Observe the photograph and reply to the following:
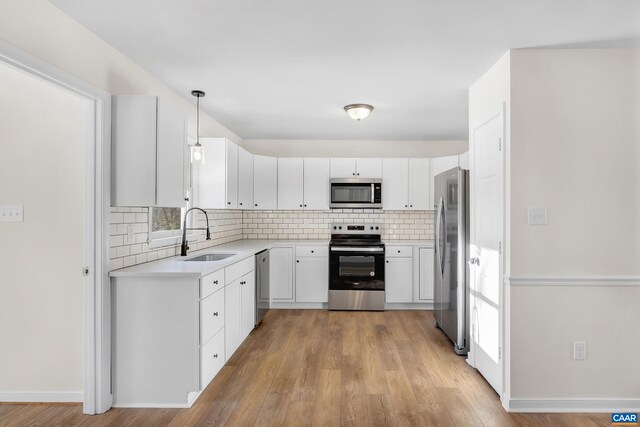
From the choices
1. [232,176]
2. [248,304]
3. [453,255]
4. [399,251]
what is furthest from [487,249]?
[232,176]

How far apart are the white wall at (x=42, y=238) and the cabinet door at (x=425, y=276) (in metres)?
3.80

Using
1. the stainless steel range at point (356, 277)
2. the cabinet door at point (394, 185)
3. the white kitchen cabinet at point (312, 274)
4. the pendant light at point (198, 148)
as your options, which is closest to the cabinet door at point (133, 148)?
the pendant light at point (198, 148)

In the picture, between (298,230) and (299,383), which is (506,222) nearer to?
(299,383)

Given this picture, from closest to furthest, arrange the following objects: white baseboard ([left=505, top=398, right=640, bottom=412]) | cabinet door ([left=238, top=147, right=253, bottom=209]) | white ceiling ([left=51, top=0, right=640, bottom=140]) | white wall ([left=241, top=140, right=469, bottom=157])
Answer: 1. white ceiling ([left=51, top=0, right=640, bottom=140])
2. white baseboard ([left=505, top=398, right=640, bottom=412])
3. cabinet door ([left=238, top=147, right=253, bottom=209])
4. white wall ([left=241, top=140, right=469, bottom=157])

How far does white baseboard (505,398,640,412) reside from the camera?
2.38m

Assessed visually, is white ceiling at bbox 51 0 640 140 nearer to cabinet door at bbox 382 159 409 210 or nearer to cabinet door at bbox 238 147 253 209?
cabinet door at bbox 238 147 253 209

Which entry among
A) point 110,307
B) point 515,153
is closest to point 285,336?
point 110,307

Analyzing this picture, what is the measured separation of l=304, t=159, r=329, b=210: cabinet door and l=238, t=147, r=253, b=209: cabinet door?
2.55 ft

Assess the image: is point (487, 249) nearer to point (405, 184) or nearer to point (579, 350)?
point (579, 350)

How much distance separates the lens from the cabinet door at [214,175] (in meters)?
3.86

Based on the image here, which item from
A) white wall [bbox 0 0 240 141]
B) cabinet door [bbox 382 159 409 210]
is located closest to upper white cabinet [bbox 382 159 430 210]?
cabinet door [bbox 382 159 409 210]

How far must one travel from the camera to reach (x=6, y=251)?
242cm

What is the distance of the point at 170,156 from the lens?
270 cm

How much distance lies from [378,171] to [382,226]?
2.75 ft
